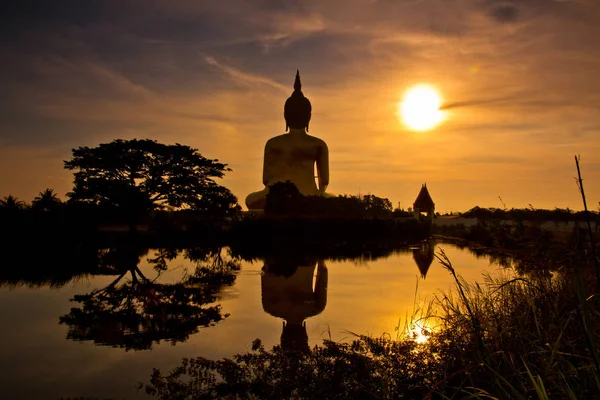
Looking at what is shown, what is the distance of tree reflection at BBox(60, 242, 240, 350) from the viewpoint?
6555mm

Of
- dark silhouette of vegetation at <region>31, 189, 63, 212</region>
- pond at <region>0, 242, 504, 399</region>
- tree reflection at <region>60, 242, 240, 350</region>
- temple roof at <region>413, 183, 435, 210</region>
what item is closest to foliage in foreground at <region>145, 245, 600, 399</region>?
pond at <region>0, 242, 504, 399</region>

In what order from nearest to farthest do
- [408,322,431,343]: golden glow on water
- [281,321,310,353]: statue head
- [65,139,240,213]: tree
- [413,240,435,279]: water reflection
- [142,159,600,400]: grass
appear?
[142,159,600,400]: grass, [281,321,310,353]: statue head, [408,322,431,343]: golden glow on water, [413,240,435,279]: water reflection, [65,139,240,213]: tree

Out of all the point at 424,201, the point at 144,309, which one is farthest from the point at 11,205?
the point at 424,201

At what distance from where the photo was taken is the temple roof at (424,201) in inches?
1584

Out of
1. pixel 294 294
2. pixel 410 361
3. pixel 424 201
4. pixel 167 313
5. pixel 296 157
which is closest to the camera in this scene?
pixel 410 361

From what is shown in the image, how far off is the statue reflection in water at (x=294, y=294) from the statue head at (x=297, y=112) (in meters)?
18.0

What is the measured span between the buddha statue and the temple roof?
35.2 ft

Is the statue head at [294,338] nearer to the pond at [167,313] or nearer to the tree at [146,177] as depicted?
the pond at [167,313]

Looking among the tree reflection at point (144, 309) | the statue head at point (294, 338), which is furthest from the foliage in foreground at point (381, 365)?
the tree reflection at point (144, 309)

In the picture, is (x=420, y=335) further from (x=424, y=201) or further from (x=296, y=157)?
(x=424, y=201)

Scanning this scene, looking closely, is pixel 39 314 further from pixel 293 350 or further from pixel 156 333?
pixel 293 350

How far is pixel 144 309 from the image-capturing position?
813cm

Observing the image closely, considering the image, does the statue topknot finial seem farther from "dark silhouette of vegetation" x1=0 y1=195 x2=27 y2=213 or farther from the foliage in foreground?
the foliage in foreground

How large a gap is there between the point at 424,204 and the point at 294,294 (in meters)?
32.2
